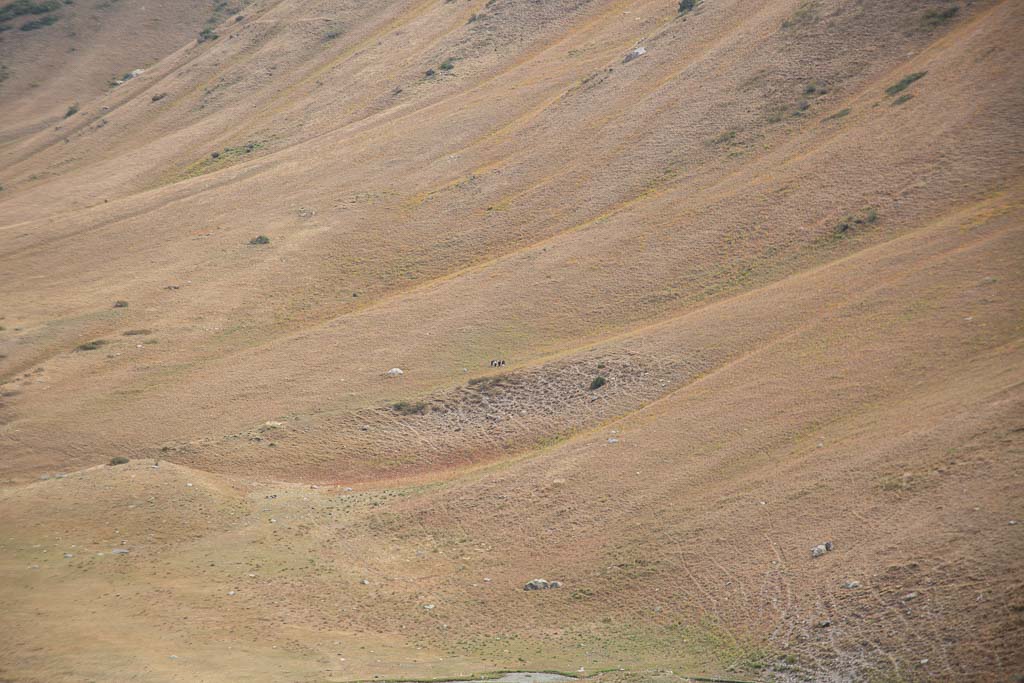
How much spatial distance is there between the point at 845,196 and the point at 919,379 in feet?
78.4

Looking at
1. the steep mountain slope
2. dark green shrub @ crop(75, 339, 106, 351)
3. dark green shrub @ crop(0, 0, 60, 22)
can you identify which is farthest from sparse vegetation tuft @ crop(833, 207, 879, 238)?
dark green shrub @ crop(0, 0, 60, 22)

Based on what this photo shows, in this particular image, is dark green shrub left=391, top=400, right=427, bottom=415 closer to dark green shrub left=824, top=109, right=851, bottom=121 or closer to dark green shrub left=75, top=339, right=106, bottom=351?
dark green shrub left=75, top=339, right=106, bottom=351

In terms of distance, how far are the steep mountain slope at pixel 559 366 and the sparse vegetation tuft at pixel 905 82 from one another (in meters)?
0.98

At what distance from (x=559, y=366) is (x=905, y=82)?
37784 millimetres

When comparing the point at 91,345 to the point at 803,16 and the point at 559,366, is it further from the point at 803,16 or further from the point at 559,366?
the point at 803,16

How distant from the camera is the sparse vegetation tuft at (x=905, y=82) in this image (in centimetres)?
7331

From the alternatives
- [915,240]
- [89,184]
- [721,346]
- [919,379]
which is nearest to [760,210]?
[915,240]

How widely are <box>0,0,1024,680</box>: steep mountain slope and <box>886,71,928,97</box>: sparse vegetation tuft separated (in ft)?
3.20

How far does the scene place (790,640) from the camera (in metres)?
30.4

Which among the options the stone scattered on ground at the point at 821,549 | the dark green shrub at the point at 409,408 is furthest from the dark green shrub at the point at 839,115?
the stone scattered on ground at the point at 821,549

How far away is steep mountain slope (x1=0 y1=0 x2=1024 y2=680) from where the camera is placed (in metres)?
33.5

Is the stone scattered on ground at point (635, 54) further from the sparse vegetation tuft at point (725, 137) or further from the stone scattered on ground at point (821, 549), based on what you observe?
the stone scattered on ground at point (821, 549)

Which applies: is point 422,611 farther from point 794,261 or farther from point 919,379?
point 794,261

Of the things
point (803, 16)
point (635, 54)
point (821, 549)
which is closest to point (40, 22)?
point (635, 54)
